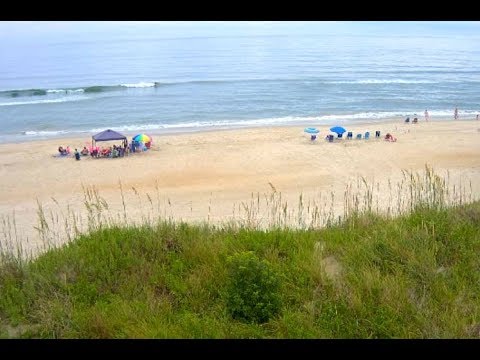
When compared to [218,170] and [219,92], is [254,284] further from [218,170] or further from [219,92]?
[219,92]

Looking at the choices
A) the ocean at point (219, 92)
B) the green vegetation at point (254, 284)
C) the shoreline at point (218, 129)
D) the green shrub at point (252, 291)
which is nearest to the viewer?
the green vegetation at point (254, 284)

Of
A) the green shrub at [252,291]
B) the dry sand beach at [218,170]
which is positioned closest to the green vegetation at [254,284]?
the green shrub at [252,291]

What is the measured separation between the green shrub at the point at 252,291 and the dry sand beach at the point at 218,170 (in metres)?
9.00

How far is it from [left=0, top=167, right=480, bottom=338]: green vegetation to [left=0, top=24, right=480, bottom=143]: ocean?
24.0 metres

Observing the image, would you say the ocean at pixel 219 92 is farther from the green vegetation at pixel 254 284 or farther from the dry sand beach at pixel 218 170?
the green vegetation at pixel 254 284

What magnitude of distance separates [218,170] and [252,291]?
16236mm

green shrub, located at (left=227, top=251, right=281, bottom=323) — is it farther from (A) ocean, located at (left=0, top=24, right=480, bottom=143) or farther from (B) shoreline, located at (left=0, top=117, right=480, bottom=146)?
(A) ocean, located at (left=0, top=24, right=480, bottom=143)

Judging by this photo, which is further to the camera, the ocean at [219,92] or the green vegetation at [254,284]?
the ocean at [219,92]

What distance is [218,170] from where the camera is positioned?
19.8m

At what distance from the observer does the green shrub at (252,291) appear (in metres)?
3.58

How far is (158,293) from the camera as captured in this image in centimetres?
396

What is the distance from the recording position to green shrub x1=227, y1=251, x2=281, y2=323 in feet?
11.7
